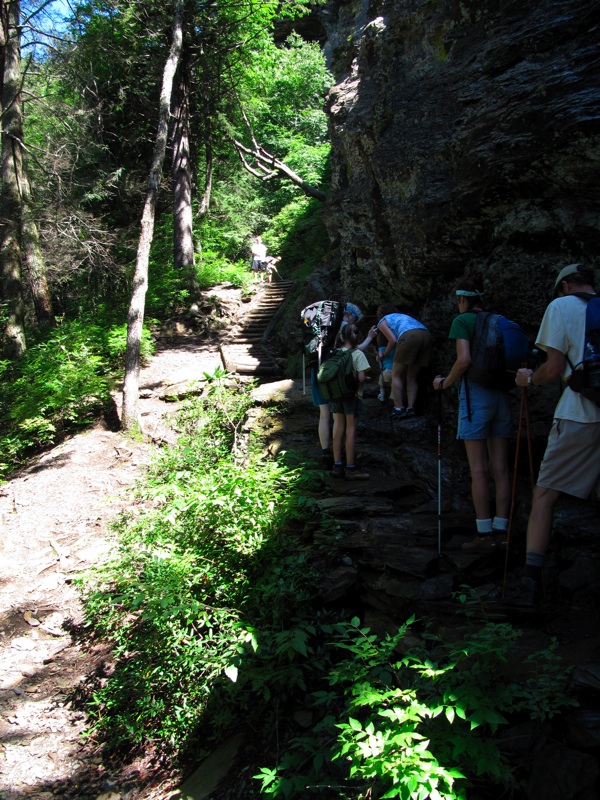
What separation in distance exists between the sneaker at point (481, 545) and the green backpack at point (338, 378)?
2171 millimetres

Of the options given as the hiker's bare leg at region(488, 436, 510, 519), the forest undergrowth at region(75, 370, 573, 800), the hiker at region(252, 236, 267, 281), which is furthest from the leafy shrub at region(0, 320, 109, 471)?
the hiker's bare leg at region(488, 436, 510, 519)

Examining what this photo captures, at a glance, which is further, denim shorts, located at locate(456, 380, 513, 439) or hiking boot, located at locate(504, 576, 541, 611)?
denim shorts, located at locate(456, 380, 513, 439)

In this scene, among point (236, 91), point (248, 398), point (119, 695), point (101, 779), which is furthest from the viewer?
point (236, 91)

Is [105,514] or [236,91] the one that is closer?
[105,514]

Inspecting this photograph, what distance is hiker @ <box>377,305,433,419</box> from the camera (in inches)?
265

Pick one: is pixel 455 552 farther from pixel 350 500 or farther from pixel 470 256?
pixel 470 256

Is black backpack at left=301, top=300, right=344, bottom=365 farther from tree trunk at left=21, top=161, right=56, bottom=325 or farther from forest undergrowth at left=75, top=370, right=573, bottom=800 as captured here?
tree trunk at left=21, top=161, right=56, bottom=325

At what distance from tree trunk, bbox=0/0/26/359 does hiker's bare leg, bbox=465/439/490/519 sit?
12.2 m

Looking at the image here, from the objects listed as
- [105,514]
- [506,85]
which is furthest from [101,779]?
[506,85]

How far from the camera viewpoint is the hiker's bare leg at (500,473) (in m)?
4.45

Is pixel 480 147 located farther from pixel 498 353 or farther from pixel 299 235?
pixel 299 235

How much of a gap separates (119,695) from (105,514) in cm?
431

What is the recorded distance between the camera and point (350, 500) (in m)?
5.63

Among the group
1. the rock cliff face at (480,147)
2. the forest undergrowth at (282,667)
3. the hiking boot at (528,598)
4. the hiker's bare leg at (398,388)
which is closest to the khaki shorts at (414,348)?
the hiker's bare leg at (398,388)
